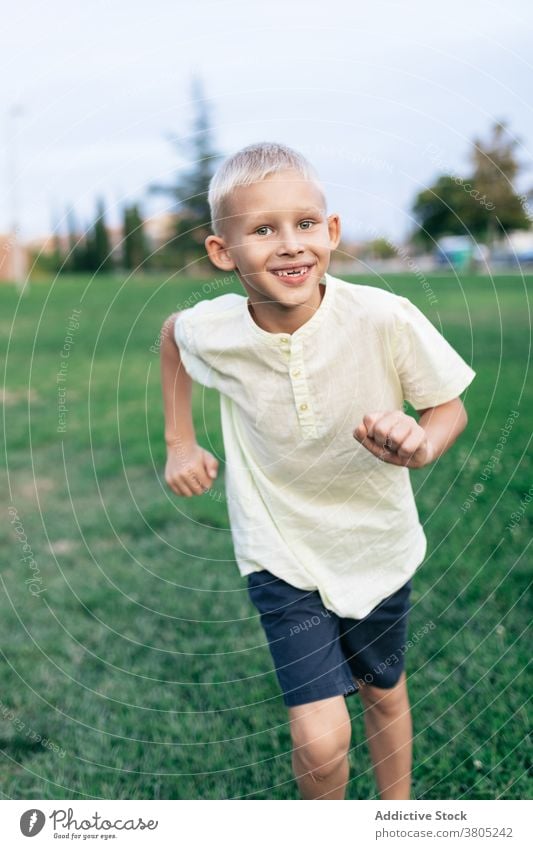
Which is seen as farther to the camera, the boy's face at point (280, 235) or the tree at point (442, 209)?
the tree at point (442, 209)

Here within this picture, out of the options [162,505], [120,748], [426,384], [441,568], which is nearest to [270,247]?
[426,384]

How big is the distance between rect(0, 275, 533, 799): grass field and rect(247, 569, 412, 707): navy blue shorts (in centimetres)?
35

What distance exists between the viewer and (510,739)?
2.33 metres

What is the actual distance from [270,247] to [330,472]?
484mm

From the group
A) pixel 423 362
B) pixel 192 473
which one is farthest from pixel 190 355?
pixel 423 362

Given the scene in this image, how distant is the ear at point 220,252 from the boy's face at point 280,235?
2 cm

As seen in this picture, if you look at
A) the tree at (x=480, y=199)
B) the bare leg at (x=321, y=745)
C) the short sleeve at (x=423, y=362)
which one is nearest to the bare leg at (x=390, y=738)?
the bare leg at (x=321, y=745)

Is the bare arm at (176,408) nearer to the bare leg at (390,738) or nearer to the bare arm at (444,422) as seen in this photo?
the bare arm at (444,422)

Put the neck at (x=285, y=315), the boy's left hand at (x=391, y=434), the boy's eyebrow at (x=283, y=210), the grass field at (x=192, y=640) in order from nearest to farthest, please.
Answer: the boy's left hand at (x=391, y=434) < the boy's eyebrow at (x=283, y=210) < the neck at (x=285, y=315) < the grass field at (x=192, y=640)

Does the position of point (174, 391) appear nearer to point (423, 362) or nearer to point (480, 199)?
point (423, 362)

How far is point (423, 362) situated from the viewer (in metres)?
1.93

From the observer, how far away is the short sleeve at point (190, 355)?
2.09m

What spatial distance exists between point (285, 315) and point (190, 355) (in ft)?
0.91
